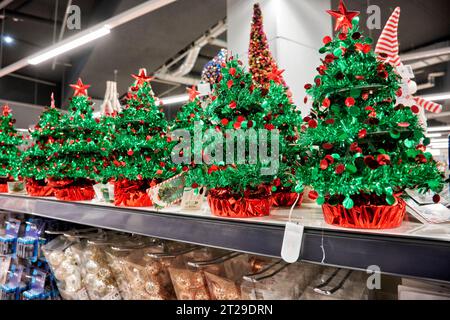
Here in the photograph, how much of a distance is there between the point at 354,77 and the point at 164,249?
109cm

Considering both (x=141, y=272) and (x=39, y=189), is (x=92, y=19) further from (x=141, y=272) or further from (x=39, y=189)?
(x=141, y=272)

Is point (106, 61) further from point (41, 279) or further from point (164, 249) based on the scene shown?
point (164, 249)

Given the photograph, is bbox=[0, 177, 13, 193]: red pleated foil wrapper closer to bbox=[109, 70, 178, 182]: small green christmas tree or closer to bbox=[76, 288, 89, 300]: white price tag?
bbox=[76, 288, 89, 300]: white price tag

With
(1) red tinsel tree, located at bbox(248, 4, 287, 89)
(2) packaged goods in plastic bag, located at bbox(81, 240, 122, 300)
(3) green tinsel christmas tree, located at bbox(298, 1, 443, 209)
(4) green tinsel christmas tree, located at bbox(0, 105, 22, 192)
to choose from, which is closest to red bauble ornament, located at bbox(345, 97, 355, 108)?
(3) green tinsel christmas tree, located at bbox(298, 1, 443, 209)

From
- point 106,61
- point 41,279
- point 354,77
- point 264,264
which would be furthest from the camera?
point 106,61

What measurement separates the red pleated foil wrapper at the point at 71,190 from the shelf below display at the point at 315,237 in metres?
0.41

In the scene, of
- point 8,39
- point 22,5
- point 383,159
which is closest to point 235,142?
point 383,159

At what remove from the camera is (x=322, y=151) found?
35.5 inches

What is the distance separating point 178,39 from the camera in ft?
20.2

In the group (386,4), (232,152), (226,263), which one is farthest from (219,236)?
(386,4)

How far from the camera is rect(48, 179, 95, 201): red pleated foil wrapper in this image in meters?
1.72

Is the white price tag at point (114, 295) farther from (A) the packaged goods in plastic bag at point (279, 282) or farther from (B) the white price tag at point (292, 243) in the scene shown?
(B) the white price tag at point (292, 243)

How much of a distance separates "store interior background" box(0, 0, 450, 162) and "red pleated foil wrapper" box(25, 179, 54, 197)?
1.91 m

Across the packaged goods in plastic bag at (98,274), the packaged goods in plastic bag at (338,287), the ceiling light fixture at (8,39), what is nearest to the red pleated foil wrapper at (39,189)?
the packaged goods in plastic bag at (98,274)
